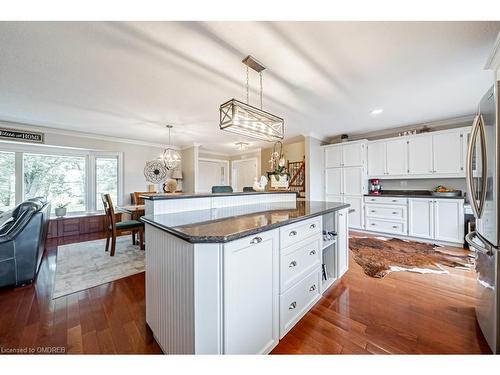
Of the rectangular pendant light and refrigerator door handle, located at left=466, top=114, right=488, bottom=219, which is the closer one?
refrigerator door handle, located at left=466, top=114, right=488, bottom=219

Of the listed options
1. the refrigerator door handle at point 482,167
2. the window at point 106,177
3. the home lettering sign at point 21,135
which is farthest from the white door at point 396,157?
the home lettering sign at point 21,135

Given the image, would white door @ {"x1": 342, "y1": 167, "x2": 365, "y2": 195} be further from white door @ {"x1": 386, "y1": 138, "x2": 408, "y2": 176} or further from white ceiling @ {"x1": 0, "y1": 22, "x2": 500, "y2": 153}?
white ceiling @ {"x1": 0, "y1": 22, "x2": 500, "y2": 153}

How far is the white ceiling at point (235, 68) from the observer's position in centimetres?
157

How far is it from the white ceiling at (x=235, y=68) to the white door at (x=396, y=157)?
2.00 feet

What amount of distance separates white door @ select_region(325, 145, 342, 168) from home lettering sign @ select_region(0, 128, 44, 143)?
20.9 feet

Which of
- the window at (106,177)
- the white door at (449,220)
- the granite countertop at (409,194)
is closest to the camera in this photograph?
the white door at (449,220)

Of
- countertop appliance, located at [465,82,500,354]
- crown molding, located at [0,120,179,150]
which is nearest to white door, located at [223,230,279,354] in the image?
countertop appliance, located at [465,82,500,354]

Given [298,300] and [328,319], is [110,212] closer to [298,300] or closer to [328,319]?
[298,300]

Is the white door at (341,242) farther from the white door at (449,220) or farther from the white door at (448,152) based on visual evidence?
the white door at (448,152)

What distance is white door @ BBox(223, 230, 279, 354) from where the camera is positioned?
103 centimetres

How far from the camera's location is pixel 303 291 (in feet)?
5.38

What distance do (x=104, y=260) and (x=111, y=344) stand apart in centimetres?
194
